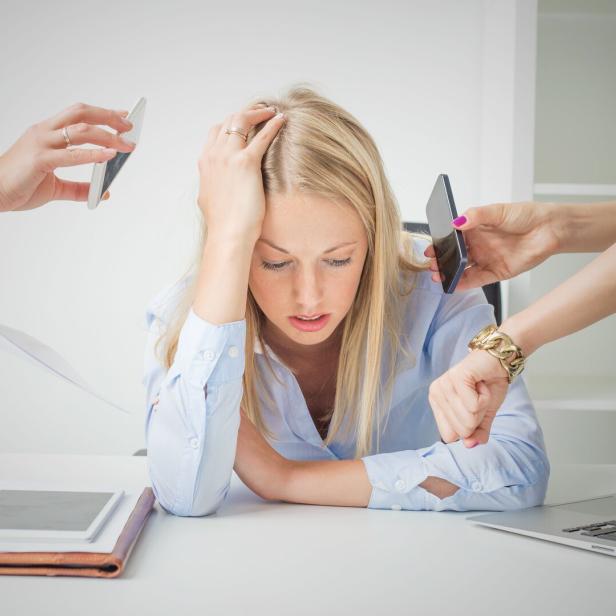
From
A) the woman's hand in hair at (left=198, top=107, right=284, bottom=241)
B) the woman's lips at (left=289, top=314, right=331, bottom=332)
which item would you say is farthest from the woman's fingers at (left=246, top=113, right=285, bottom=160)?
the woman's lips at (left=289, top=314, right=331, bottom=332)

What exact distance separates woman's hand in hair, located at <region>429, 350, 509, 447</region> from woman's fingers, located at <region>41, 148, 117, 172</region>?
64cm

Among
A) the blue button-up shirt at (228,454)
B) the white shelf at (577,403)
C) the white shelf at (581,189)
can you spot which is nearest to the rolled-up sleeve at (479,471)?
the blue button-up shirt at (228,454)

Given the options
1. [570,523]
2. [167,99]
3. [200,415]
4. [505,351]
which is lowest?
[570,523]

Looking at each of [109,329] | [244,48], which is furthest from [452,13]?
[109,329]

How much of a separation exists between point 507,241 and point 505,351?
0.36 meters

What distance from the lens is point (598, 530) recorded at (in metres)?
1.01

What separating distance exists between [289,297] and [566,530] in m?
0.56

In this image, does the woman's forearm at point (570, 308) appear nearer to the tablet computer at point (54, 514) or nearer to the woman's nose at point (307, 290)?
the woman's nose at point (307, 290)

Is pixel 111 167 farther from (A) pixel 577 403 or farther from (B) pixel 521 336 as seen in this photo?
(A) pixel 577 403

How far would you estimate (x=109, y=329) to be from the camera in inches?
125

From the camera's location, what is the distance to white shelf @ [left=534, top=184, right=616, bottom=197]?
2248 millimetres

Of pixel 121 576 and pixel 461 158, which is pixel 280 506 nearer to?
pixel 121 576

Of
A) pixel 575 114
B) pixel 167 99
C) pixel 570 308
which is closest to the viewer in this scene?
pixel 570 308

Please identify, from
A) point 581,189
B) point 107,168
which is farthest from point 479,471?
point 581,189
